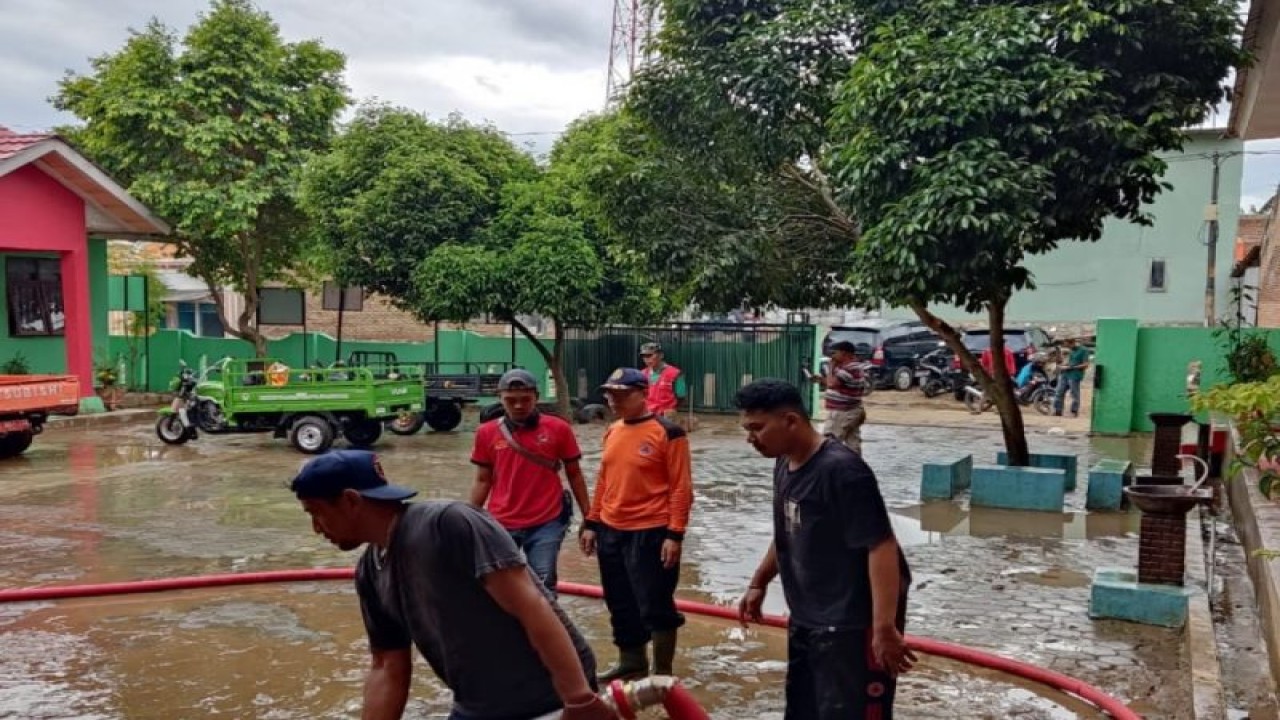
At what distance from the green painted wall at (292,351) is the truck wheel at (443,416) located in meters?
5.00

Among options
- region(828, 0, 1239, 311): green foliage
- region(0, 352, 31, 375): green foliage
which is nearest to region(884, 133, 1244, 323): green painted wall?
region(828, 0, 1239, 311): green foliage

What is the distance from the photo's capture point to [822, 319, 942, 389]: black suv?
25000mm

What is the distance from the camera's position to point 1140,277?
32125 mm

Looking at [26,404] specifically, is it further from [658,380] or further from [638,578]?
[638,578]

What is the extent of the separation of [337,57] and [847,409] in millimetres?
16061

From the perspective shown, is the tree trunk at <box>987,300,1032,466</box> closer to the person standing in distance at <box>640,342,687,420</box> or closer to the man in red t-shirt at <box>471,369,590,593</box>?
the person standing in distance at <box>640,342,687,420</box>

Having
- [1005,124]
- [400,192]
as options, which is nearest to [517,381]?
[1005,124]

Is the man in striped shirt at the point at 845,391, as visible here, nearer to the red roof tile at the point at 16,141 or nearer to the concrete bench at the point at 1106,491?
the concrete bench at the point at 1106,491

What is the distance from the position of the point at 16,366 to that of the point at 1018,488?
51.9 feet

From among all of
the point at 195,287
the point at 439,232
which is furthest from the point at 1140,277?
the point at 195,287

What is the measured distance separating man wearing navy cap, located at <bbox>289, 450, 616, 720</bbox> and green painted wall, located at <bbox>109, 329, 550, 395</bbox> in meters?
19.4

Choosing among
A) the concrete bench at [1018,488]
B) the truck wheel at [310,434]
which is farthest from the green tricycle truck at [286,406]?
the concrete bench at [1018,488]

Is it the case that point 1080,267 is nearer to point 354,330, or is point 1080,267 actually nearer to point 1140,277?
point 1140,277

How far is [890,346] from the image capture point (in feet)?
83.7
